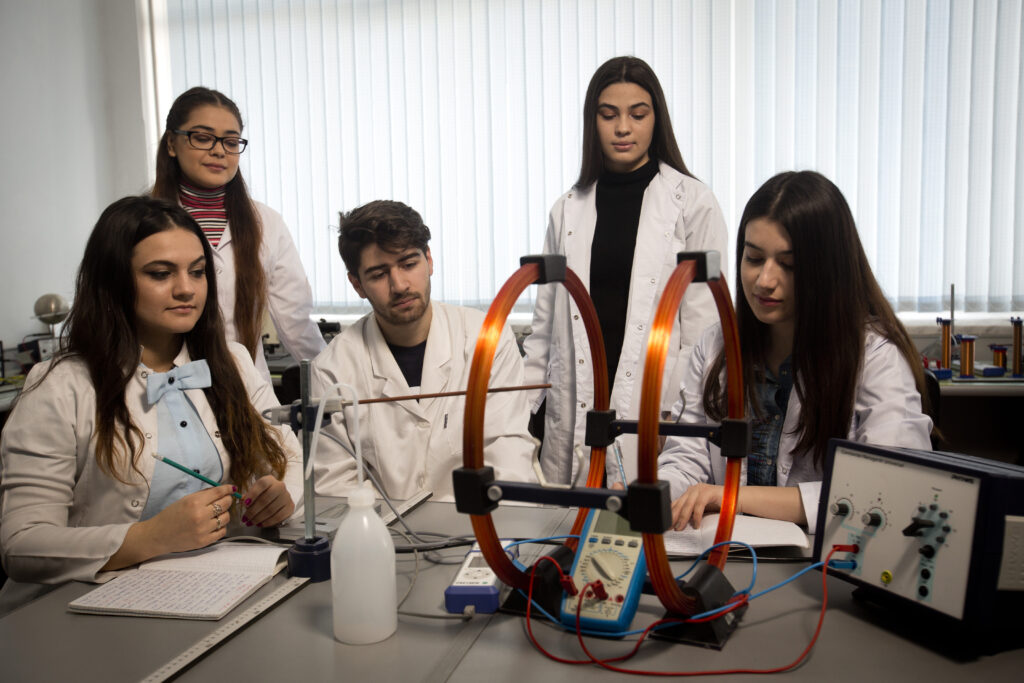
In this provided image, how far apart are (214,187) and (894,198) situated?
9.09ft

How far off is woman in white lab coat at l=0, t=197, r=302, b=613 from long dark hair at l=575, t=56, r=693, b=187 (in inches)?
46.1

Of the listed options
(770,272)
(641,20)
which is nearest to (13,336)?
(641,20)

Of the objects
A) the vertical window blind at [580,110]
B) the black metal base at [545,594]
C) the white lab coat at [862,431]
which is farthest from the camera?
the vertical window blind at [580,110]

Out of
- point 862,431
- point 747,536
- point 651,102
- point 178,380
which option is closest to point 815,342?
point 862,431

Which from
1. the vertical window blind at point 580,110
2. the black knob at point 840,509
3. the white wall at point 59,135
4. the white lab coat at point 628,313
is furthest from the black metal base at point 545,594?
the white wall at point 59,135

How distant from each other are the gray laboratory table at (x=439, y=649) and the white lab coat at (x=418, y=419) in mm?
697

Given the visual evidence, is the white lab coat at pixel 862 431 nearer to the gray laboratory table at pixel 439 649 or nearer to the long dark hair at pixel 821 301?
the long dark hair at pixel 821 301

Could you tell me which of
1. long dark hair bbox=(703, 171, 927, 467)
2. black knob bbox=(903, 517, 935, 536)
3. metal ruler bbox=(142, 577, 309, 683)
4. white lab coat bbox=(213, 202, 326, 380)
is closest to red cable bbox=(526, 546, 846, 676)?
black knob bbox=(903, 517, 935, 536)

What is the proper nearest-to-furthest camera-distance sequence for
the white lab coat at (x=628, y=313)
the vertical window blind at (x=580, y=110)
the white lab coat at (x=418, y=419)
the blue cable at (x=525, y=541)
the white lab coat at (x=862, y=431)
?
1. the blue cable at (x=525, y=541)
2. the white lab coat at (x=862, y=431)
3. the white lab coat at (x=418, y=419)
4. the white lab coat at (x=628, y=313)
5. the vertical window blind at (x=580, y=110)

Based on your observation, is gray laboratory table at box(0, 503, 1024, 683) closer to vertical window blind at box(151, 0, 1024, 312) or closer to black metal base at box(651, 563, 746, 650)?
black metal base at box(651, 563, 746, 650)

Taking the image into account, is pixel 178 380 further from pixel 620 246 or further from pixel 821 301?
pixel 620 246

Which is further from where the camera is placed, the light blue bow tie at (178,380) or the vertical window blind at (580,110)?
the vertical window blind at (580,110)

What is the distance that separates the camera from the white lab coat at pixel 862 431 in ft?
4.29

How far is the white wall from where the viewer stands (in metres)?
3.60
